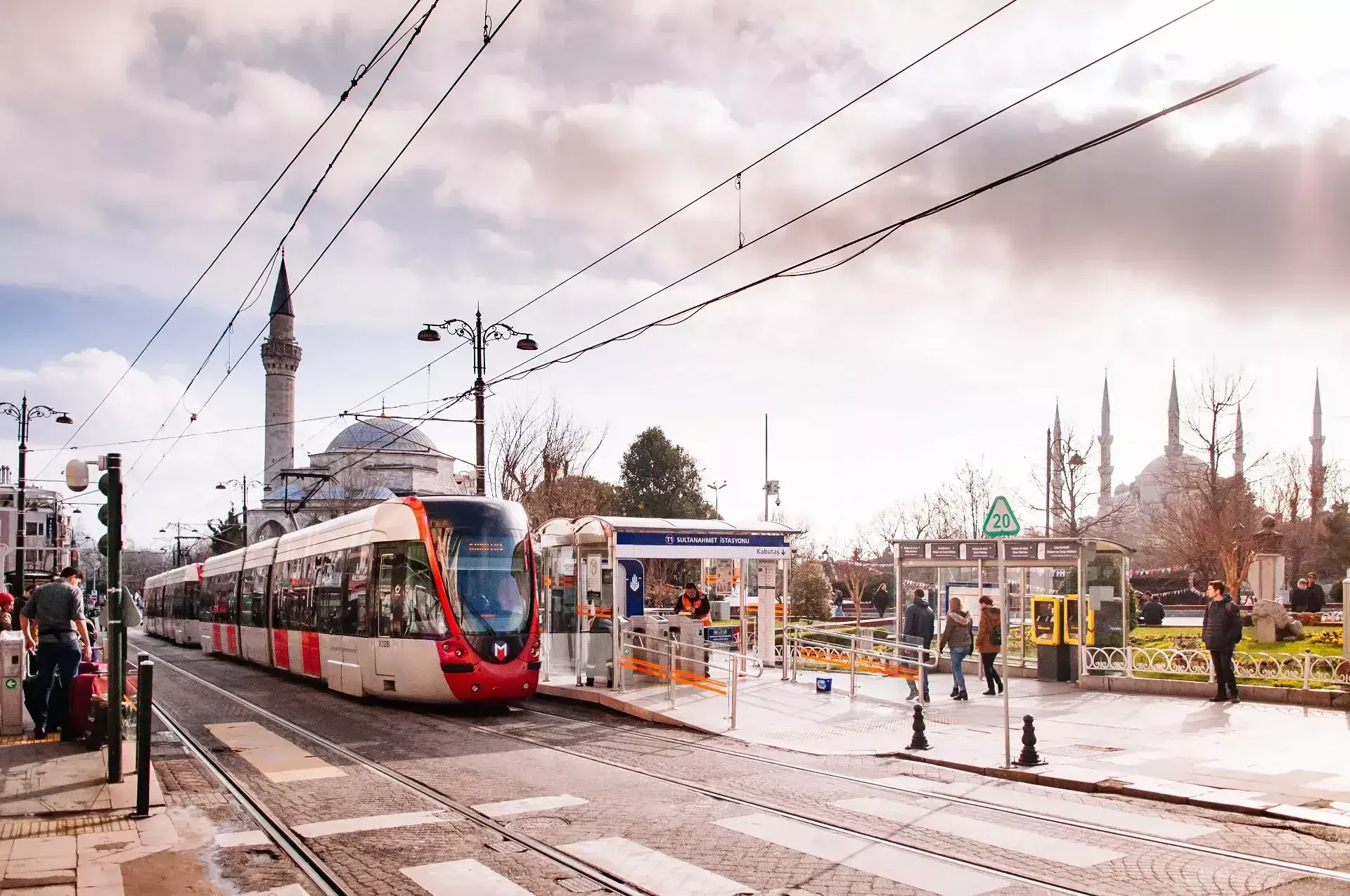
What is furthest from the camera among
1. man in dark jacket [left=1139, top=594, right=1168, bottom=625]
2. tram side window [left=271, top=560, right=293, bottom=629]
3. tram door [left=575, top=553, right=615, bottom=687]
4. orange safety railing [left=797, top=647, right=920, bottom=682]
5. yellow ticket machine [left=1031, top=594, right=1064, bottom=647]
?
man in dark jacket [left=1139, top=594, right=1168, bottom=625]

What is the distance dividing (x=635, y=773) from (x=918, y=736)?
3583 millimetres

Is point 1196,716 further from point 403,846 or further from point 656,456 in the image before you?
point 656,456

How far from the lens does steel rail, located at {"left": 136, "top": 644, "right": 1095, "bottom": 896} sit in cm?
691

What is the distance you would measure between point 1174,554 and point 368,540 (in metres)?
41.7

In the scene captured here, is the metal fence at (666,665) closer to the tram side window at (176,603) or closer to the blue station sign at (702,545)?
the blue station sign at (702,545)

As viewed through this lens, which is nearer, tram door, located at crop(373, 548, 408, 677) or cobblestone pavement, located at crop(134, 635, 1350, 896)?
cobblestone pavement, located at crop(134, 635, 1350, 896)

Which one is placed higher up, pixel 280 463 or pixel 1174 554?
pixel 280 463

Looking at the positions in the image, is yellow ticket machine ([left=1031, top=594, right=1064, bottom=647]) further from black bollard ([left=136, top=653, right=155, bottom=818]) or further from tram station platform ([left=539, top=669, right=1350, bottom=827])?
black bollard ([left=136, top=653, right=155, bottom=818])

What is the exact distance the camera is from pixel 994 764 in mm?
11422

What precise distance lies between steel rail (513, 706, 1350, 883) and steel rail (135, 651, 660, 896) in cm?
241

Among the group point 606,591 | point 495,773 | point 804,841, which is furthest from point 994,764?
point 606,591

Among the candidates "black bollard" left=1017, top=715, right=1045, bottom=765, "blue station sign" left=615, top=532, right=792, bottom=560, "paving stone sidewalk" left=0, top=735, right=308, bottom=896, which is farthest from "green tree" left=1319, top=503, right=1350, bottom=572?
"paving stone sidewalk" left=0, top=735, right=308, bottom=896

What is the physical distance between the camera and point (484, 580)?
16.0 metres

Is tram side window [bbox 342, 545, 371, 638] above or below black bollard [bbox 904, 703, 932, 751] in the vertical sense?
above
